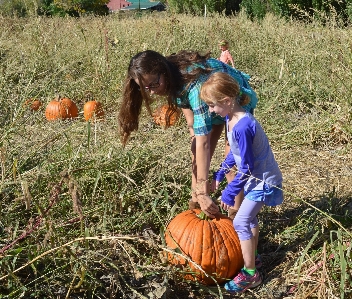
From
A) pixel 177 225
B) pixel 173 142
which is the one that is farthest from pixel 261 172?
pixel 173 142

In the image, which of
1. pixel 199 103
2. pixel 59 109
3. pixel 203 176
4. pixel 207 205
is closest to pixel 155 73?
pixel 199 103

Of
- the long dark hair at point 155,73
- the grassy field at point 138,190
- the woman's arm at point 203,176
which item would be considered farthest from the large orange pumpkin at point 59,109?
the woman's arm at point 203,176

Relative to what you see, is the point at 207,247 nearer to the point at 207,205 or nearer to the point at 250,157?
the point at 207,205

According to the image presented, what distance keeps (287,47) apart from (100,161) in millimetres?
3906

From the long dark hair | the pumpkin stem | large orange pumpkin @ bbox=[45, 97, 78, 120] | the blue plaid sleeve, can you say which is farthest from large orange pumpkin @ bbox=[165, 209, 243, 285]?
large orange pumpkin @ bbox=[45, 97, 78, 120]

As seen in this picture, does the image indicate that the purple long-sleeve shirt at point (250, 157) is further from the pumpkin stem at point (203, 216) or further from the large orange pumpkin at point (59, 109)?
the large orange pumpkin at point (59, 109)

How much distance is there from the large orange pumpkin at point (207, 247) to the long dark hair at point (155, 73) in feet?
2.37

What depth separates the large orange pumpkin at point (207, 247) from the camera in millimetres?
2332

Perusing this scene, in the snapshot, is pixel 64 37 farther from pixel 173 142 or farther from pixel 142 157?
pixel 142 157

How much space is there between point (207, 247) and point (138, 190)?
520mm

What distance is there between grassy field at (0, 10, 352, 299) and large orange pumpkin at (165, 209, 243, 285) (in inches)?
3.4

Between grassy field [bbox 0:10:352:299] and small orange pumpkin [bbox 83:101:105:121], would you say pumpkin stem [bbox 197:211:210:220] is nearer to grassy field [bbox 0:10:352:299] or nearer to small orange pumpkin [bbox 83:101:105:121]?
grassy field [bbox 0:10:352:299]

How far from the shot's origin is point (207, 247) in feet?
7.68

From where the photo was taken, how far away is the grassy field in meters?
2.01
